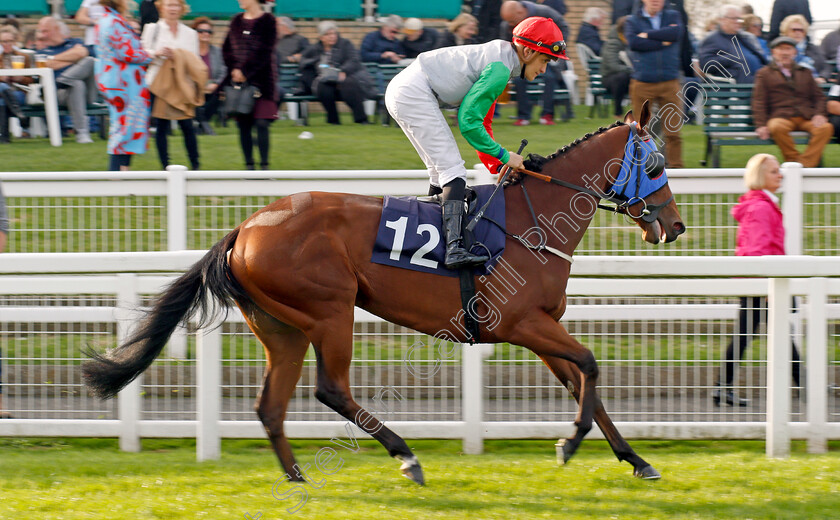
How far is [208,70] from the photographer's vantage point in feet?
40.9

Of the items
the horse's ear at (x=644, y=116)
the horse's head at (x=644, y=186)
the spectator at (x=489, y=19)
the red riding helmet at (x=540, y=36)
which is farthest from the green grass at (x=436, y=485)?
the spectator at (x=489, y=19)

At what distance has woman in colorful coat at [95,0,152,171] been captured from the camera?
867 cm

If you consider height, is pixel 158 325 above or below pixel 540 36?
below

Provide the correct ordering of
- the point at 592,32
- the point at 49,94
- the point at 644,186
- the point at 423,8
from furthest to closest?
the point at 423,8, the point at 592,32, the point at 49,94, the point at 644,186

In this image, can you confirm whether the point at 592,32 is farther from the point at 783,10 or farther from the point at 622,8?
the point at 783,10

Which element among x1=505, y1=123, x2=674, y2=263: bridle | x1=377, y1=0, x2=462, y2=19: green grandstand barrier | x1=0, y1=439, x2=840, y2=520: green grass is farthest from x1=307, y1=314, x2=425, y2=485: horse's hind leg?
x1=377, y1=0, x2=462, y2=19: green grandstand barrier

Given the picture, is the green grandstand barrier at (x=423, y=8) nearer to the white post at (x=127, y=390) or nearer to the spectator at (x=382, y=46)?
the spectator at (x=382, y=46)

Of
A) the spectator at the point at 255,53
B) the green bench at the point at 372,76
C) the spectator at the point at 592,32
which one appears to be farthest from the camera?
the spectator at the point at 592,32

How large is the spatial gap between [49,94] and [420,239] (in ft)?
26.8

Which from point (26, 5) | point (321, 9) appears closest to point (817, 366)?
point (321, 9)

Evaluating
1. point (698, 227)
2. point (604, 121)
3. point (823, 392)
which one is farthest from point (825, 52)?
point (823, 392)

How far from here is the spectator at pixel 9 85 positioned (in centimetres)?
1159

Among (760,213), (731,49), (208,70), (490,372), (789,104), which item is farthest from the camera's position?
(208,70)

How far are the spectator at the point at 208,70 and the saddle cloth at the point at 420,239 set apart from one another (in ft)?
25.9
